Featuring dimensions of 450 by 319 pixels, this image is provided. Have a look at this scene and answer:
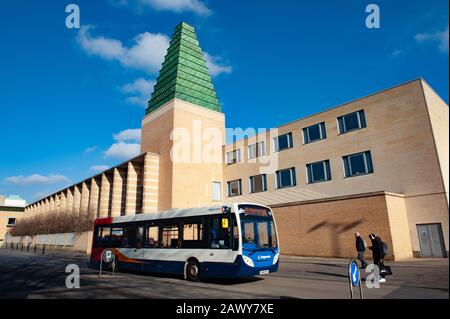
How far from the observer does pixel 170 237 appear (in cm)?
1370

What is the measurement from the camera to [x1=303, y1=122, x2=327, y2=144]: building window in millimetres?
27984

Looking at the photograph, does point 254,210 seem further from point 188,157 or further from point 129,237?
point 188,157

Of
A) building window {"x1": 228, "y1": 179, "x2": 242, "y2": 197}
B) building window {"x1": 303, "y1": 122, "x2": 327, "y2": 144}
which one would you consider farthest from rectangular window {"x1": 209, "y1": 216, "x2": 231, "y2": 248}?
building window {"x1": 228, "y1": 179, "x2": 242, "y2": 197}

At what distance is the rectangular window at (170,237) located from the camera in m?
13.4

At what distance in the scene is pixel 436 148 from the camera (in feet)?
68.2

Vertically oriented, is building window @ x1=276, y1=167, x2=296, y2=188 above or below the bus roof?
above

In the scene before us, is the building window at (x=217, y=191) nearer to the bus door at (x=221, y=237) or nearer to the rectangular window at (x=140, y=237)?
the rectangular window at (x=140, y=237)

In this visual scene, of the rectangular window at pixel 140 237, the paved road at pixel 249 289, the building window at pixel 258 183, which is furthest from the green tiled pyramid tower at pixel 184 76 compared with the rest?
→ the paved road at pixel 249 289

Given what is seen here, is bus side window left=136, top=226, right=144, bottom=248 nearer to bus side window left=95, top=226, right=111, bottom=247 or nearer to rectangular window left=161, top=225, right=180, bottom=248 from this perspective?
rectangular window left=161, top=225, right=180, bottom=248

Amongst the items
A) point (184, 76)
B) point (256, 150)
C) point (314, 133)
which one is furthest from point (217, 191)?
point (184, 76)

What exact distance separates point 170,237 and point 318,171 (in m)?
17.5

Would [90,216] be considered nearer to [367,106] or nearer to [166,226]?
[166,226]

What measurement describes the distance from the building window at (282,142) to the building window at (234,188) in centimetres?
646

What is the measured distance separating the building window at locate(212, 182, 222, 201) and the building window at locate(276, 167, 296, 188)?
919cm
